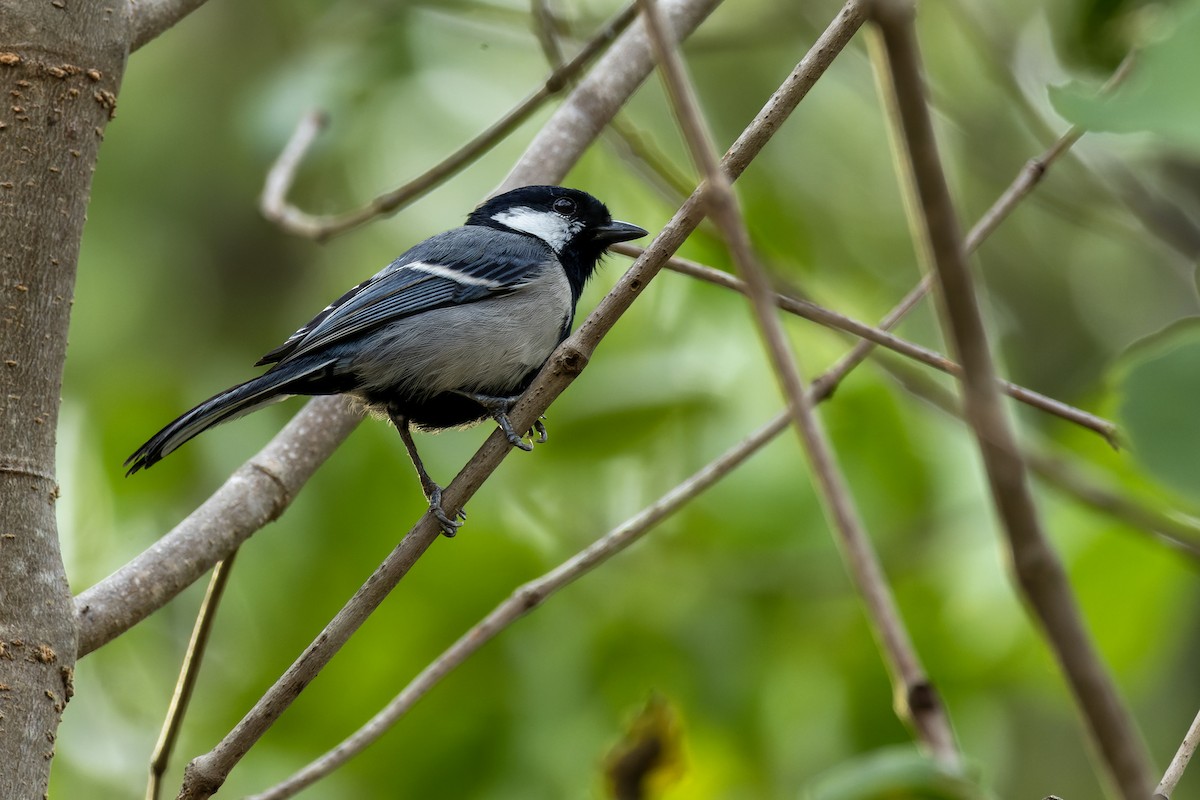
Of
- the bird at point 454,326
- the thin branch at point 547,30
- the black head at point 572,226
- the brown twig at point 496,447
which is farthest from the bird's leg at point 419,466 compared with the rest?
the thin branch at point 547,30

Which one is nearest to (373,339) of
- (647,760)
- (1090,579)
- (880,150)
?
(647,760)

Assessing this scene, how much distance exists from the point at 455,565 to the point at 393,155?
112 inches

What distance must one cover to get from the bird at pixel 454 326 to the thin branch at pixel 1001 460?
8.51ft

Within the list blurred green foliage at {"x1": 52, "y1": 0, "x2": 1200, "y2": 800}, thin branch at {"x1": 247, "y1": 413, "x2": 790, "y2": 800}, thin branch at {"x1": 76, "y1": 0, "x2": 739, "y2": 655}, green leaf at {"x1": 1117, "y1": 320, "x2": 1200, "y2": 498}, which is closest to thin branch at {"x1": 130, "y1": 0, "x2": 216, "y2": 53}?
thin branch at {"x1": 76, "y1": 0, "x2": 739, "y2": 655}

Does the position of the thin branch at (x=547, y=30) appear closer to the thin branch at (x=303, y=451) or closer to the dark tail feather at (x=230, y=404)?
the thin branch at (x=303, y=451)

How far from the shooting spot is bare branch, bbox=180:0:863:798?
1818mm

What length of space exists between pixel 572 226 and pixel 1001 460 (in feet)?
11.9

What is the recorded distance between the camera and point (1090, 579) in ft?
11.5

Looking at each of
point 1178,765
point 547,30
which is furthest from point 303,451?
point 1178,765

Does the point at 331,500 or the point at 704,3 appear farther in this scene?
the point at 331,500

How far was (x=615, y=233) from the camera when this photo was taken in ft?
13.9

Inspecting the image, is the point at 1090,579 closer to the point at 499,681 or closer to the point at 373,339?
the point at 499,681

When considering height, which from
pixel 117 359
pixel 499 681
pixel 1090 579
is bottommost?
pixel 1090 579

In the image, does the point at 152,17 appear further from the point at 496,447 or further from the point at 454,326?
the point at 454,326
